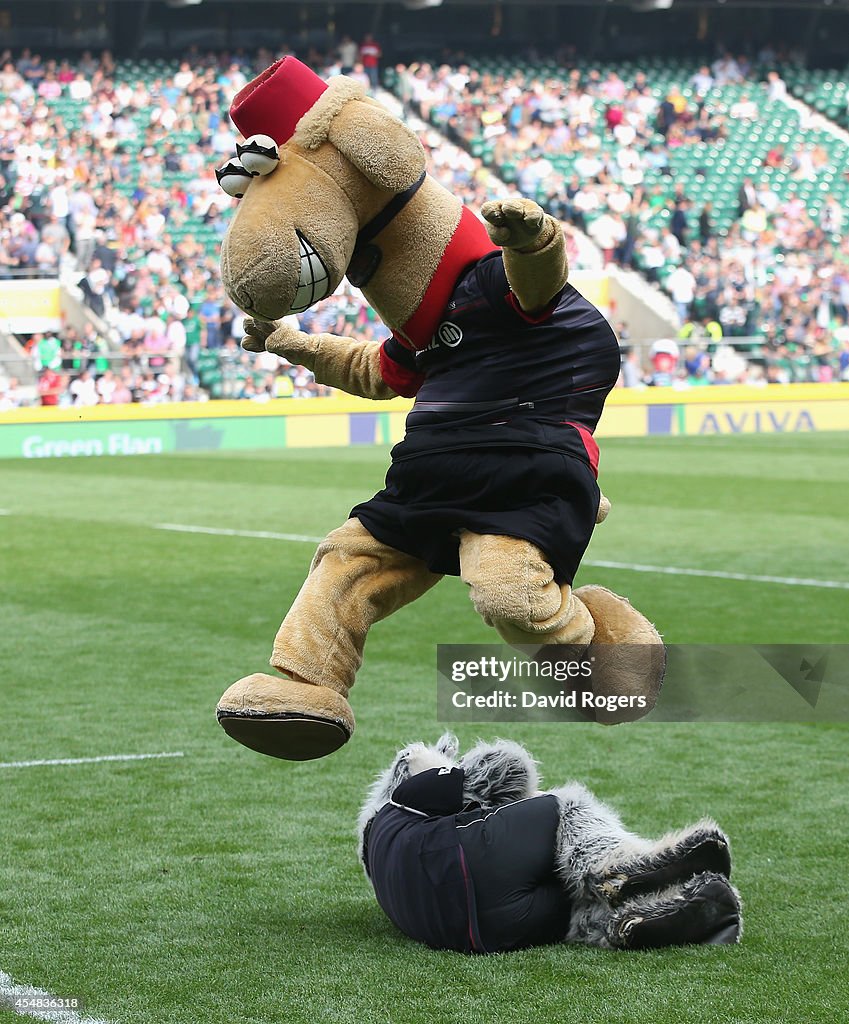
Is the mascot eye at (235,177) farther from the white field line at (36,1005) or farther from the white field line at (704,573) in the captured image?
the white field line at (704,573)

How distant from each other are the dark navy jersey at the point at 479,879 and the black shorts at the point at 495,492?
674 mm

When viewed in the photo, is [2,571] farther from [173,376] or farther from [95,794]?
[173,376]

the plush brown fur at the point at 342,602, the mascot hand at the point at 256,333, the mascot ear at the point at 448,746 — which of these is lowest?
the mascot ear at the point at 448,746

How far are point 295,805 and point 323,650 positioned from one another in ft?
6.67

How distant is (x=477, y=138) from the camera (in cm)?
2806

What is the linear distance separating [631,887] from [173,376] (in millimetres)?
18068

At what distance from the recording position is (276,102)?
3.26 meters

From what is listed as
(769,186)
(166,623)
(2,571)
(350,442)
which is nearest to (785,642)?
(166,623)

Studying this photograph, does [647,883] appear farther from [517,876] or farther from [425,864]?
[425,864]

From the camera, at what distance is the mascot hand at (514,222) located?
2.97 metres

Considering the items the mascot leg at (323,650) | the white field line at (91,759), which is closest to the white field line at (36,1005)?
the mascot leg at (323,650)

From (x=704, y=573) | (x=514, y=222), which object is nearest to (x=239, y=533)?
(x=704, y=573)

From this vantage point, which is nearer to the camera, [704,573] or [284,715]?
[284,715]

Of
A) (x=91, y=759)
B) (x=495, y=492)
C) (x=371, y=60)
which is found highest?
(x=495, y=492)
